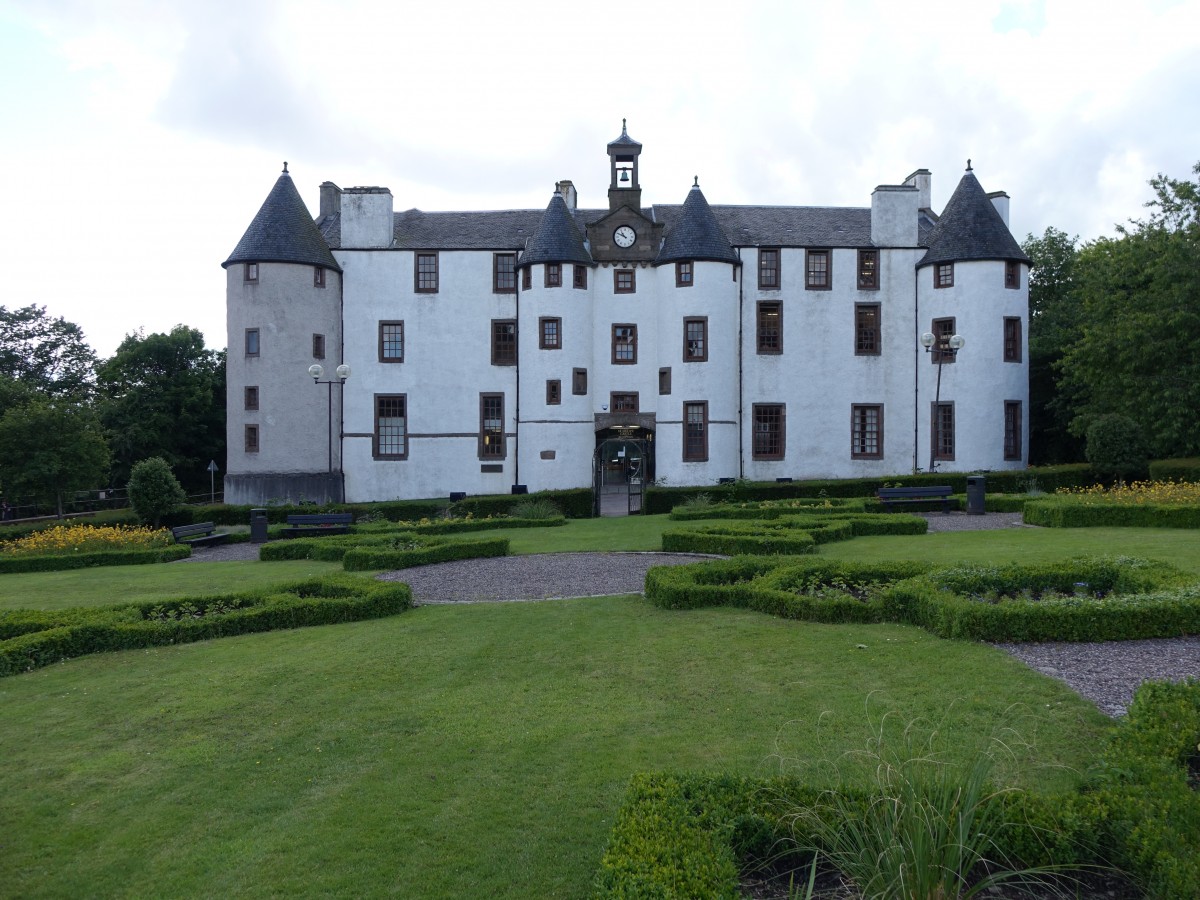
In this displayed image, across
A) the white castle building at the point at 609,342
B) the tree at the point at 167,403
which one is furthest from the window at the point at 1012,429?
the tree at the point at 167,403

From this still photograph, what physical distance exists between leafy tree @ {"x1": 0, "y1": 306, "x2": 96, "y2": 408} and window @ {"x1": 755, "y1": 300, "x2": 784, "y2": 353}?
43031 mm

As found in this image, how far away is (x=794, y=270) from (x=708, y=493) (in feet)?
47.3

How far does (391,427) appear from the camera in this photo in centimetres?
3956

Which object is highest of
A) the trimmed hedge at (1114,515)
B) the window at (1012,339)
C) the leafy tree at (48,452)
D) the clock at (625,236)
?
Result: the clock at (625,236)

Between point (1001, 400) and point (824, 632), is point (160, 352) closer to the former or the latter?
point (1001, 400)

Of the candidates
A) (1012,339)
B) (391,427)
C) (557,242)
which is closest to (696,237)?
(557,242)

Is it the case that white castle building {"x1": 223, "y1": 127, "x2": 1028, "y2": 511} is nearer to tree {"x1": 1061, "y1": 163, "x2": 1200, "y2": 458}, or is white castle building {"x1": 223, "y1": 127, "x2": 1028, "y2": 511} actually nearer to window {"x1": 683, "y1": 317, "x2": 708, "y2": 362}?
window {"x1": 683, "y1": 317, "x2": 708, "y2": 362}

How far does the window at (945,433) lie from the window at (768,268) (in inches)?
353

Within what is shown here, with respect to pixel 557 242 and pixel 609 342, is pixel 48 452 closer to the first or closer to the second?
pixel 557 242

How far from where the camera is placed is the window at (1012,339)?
3669cm

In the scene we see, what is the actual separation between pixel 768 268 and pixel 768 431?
7.32 m

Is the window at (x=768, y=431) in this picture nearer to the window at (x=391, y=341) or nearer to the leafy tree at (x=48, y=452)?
the window at (x=391, y=341)

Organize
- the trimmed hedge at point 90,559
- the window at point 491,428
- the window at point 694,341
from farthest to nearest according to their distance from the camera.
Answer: the window at point 491,428 → the window at point 694,341 → the trimmed hedge at point 90,559

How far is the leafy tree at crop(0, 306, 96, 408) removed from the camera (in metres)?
56.6
